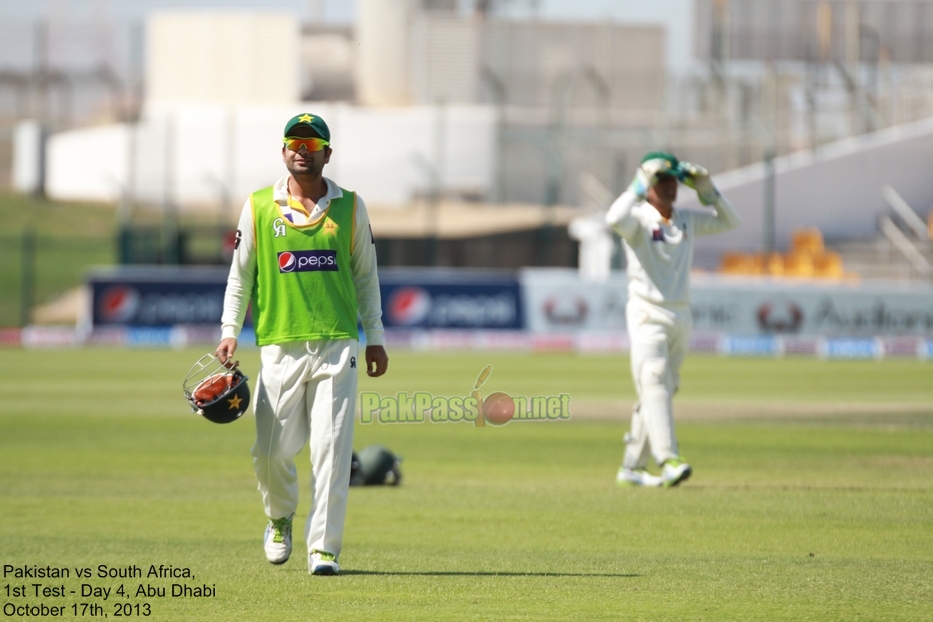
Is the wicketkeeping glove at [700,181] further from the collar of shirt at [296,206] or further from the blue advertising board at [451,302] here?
the blue advertising board at [451,302]

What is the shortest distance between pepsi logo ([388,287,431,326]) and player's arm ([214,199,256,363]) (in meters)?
25.8

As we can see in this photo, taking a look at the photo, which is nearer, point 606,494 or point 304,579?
point 304,579

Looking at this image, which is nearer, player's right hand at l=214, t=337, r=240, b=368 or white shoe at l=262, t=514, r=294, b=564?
player's right hand at l=214, t=337, r=240, b=368

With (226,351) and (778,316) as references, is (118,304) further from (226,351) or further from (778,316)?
(226,351)

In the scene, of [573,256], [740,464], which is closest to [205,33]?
[573,256]

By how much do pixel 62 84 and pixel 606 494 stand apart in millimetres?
56629

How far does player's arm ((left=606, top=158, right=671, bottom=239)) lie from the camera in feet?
33.6

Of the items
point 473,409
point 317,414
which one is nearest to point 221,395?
point 317,414

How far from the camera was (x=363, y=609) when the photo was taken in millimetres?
6258

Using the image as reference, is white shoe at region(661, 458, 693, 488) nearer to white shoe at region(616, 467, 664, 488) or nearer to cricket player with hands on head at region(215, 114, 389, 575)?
white shoe at region(616, 467, 664, 488)

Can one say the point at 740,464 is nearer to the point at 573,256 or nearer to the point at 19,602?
the point at 19,602

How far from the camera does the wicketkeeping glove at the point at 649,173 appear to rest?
33.9 feet

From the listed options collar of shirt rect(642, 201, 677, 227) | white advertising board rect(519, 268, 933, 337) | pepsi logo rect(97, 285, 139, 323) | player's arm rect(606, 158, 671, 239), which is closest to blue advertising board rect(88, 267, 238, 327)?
pepsi logo rect(97, 285, 139, 323)

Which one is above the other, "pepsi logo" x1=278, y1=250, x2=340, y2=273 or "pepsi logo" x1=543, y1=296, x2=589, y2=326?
"pepsi logo" x1=278, y1=250, x2=340, y2=273
